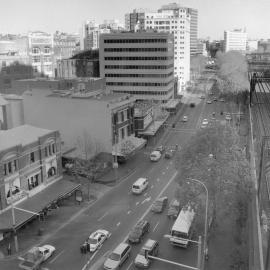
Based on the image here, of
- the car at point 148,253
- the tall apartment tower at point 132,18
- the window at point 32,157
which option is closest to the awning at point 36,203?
the window at point 32,157

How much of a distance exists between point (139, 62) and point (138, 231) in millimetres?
45967

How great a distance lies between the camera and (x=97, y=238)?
71.7 ft

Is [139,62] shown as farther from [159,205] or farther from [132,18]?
[132,18]

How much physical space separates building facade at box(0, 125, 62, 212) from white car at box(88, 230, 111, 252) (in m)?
5.76

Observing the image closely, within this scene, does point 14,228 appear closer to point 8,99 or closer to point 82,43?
point 8,99

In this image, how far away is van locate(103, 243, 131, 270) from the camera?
63.8 ft

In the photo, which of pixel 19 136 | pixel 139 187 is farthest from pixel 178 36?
pixel 19 136

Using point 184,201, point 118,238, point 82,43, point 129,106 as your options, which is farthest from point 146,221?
point 82,43

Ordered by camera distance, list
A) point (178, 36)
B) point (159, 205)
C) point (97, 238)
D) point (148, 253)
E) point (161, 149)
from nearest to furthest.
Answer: point (148, 253), point (97, 238), point (159, 205), point (161, 149), point (178, 36)

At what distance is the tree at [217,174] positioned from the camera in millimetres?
20641

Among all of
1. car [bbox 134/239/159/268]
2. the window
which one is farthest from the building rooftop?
car [bbox 134/239/159/268]

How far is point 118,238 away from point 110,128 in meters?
13.7

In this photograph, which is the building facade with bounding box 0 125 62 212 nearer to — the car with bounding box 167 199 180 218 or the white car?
the white car

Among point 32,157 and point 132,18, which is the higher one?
point 132,18
